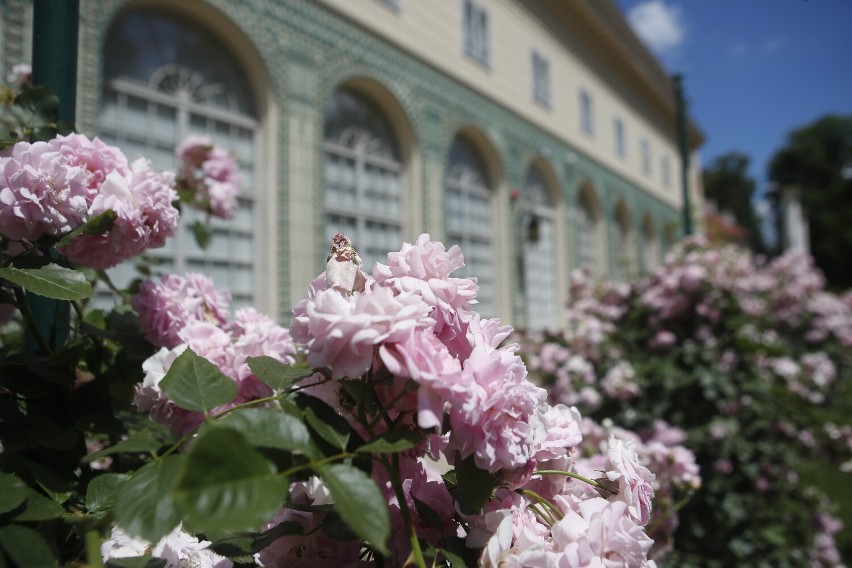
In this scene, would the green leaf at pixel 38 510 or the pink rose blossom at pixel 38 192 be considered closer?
the green leaf at pixel 38 510

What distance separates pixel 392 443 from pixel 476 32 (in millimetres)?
10042

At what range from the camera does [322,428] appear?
56cm

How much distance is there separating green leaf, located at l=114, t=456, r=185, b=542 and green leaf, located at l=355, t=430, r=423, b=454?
0.18m

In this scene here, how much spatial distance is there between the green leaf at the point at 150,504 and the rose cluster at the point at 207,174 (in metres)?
1.70

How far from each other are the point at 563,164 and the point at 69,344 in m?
11.6

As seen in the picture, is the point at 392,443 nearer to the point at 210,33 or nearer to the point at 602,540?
the point at 602,540

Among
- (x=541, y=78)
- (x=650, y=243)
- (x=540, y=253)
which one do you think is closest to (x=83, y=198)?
(x=540, y=253)

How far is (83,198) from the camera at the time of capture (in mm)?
917

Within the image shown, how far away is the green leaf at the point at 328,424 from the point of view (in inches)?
21.8

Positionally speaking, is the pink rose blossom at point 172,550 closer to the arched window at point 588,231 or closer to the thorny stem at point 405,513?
the thorny stem at point 405,513

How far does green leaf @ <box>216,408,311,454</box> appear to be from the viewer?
500mm

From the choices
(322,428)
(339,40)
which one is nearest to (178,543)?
(322,428)

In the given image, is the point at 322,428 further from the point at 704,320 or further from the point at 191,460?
the point at 704,320

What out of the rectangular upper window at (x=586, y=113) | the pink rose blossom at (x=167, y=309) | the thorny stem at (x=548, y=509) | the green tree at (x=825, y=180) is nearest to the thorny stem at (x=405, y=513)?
the thorny stem at (x=548, y=509)
